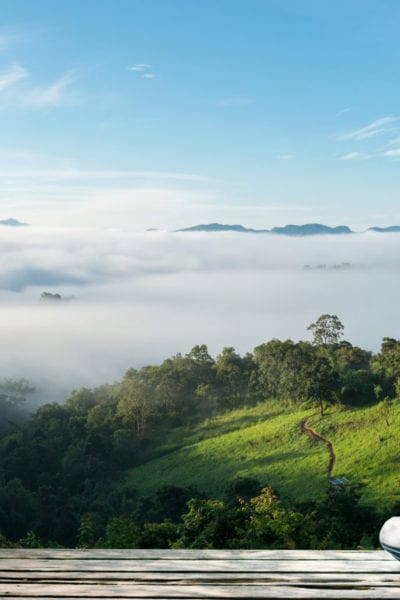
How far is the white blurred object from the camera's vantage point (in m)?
2.23

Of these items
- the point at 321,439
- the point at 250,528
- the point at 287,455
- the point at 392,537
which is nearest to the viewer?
the point at 392,537

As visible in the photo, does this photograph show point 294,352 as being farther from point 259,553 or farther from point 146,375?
point 259,553

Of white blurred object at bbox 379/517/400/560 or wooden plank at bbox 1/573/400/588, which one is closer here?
white blurred object at bbox 379/517/400/560

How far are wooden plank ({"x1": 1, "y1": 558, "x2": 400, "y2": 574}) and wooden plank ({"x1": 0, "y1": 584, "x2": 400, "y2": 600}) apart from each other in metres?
0.16

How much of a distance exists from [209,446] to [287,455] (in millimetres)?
5575

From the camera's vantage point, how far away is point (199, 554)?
270 centimetres

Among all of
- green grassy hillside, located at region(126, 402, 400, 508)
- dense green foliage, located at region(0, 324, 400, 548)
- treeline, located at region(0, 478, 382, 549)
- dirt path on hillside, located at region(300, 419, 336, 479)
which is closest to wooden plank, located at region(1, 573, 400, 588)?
treeline, located at region(0, 478, 382, 549)

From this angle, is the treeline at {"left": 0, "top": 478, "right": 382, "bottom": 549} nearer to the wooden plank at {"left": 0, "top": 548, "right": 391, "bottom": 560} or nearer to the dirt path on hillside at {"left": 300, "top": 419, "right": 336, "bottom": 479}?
the wooden plank at {"left": 0, "top": 548, "right": 391, "bottom": 560}

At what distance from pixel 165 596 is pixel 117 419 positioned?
36.7m

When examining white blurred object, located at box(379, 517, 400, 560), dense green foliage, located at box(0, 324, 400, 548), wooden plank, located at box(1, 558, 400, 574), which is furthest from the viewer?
dense green foliage, located at box(0, 324, 400, 548)

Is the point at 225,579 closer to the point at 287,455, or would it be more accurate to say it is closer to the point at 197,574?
the point at 197,574

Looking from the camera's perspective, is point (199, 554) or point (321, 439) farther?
point (321, 439)

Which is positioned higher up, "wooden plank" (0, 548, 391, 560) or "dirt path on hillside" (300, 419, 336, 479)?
"wooden plank" (0, 548, 391, 560)

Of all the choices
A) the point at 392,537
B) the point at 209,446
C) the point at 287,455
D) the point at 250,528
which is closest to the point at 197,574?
the point at 392,537
